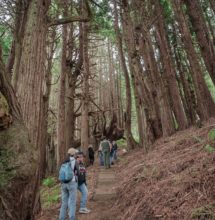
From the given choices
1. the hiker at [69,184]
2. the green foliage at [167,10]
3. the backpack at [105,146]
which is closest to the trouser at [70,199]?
the hiker at [69,184]

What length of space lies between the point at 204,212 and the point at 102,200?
4869 mm

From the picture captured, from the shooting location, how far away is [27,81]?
19.4 feet

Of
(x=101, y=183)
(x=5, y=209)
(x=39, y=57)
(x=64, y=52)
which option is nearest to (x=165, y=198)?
(x=5, y=209)

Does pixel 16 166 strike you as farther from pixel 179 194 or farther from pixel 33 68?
pixel 33 68

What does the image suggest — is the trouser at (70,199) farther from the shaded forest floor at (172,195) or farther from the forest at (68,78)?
the forest at (68,78)

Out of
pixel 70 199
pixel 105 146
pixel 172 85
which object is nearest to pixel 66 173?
pixel 70 199

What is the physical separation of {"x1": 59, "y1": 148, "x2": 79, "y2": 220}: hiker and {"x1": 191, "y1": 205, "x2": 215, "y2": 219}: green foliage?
3125 millimetres

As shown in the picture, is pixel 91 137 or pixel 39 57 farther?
pixel 91 137

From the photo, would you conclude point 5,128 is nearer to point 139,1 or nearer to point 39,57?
point 39,57

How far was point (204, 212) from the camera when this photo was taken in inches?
147

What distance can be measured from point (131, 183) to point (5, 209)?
4.47 m

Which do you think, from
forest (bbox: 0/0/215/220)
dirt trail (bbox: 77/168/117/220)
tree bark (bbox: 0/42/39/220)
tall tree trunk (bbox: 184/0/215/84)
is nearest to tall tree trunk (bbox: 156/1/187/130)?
forest (bbox: 0/0/215/220)

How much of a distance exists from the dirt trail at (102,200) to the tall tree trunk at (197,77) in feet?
15.1

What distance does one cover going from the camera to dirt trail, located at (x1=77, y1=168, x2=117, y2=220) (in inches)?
265
